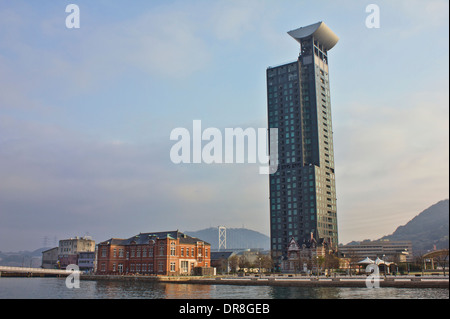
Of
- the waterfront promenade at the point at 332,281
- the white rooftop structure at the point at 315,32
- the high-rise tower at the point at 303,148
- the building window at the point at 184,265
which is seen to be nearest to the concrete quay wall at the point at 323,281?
the waterfront promenade at the point at 332,281

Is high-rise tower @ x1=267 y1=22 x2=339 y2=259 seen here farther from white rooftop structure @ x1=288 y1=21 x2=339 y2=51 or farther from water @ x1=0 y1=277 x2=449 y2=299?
water @ x1=0 y1=277 x2=449 y2=299

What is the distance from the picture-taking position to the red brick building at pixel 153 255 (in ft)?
354

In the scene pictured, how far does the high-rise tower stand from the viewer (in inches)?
6826

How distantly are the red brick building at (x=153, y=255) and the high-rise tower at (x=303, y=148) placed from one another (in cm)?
6421

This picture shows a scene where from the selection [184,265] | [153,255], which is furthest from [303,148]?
[153,255]

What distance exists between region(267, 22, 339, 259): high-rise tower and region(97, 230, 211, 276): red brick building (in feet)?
211

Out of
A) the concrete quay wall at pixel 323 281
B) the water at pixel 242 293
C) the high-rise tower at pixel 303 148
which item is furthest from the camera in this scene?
the high-rise tower at pixel 303 148

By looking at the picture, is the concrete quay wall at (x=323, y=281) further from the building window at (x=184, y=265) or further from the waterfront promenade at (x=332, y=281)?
the building window at (x=184, y=265)

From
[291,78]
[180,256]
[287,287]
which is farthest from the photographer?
[291,78]

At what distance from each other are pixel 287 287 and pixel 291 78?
131509 millimetres

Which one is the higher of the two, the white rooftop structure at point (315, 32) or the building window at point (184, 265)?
the white rooftop structure at point (315, 32)
